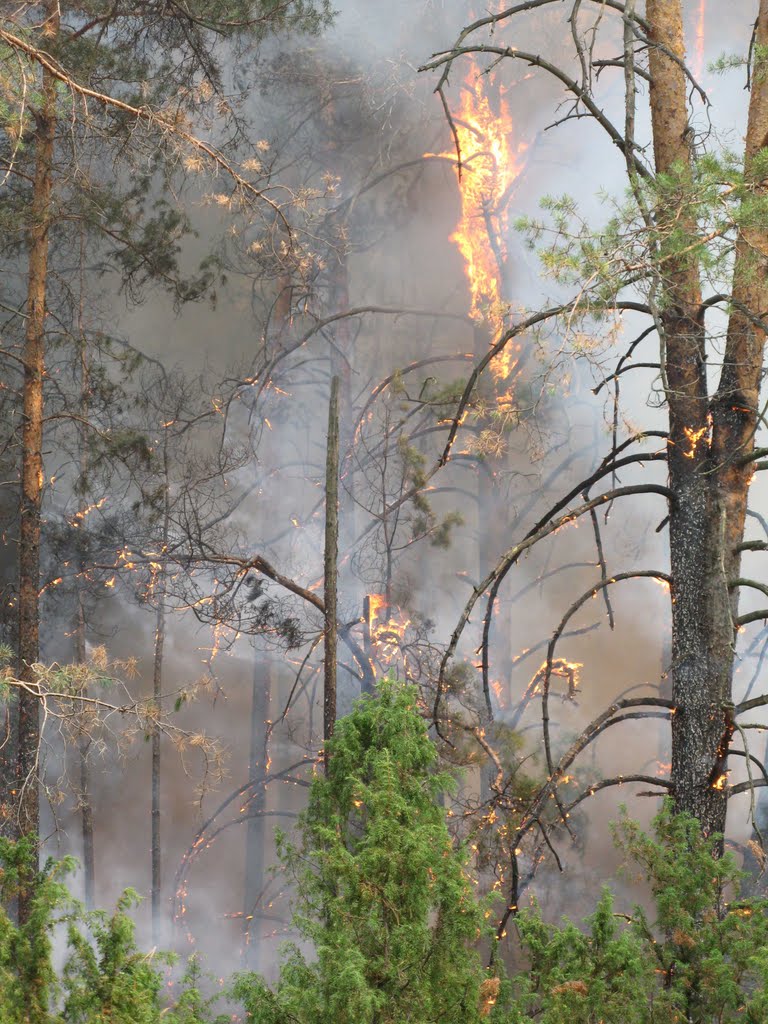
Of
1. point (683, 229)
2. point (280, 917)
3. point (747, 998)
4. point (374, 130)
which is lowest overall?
point (747, 998)

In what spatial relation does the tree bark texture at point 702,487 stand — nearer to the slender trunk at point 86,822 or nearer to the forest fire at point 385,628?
the forest fire at point 385,628

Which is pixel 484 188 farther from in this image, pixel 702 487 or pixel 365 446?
pixel 702 487

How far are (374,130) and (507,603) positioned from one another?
Result: 2973 millimetres

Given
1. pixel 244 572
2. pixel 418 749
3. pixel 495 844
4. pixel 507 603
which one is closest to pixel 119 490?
pixel 244 572

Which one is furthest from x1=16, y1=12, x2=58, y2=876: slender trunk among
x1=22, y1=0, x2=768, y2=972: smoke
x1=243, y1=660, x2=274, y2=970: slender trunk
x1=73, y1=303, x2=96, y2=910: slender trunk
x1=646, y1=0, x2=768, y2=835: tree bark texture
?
x1=646, y1=0, x2=768, y2=835: tree bark texture

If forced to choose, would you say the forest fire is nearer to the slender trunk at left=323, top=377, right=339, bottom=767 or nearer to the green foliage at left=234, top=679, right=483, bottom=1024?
the slender trunk at left=323, top=377, right=339, bottom=767

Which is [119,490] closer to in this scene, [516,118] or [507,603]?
[507,603]

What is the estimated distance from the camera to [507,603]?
22.4 ft

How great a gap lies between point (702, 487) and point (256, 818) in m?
3.75

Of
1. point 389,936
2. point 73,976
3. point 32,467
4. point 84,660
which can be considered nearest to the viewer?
point 73,976

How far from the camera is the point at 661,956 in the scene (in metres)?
3.50

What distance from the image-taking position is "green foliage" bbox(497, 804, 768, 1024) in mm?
3312

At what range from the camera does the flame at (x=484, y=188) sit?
23.1 ft

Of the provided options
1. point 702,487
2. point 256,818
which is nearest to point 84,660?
point 256,818
